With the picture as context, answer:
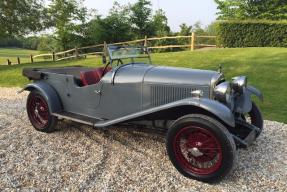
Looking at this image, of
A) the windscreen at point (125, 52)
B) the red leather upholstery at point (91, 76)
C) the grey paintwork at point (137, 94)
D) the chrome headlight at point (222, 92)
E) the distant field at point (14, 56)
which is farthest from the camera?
the distant field at point (14, 56)

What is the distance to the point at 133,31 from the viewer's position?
31.4 metres

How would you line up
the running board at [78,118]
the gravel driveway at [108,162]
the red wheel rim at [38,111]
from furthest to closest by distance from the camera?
1. the red wheel rim at [38,111]
2. the running board at [78,118]
3. the gravel driveway at [108,162]

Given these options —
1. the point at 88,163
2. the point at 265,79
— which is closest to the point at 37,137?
the point at 88,163

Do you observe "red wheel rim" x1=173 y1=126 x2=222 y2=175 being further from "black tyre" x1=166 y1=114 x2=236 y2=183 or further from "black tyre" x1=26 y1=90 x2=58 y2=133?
"black tyre" x1=26 y1=90 x2=58 y2=133

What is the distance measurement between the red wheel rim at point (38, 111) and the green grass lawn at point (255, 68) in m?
4.57

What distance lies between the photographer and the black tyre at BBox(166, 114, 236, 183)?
3867 millimetres

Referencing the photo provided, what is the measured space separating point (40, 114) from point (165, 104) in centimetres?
280

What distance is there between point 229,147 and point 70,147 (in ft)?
8.41

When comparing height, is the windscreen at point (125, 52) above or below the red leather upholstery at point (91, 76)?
above

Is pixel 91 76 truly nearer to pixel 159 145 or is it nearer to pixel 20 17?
pixel 159 145

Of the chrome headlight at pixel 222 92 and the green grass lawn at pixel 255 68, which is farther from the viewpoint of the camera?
the green grass lawn at pixel 255 68

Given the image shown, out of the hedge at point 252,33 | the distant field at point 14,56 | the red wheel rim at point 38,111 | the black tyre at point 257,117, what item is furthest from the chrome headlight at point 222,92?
the distant field at point 14,56

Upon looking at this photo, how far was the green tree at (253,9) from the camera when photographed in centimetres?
2877

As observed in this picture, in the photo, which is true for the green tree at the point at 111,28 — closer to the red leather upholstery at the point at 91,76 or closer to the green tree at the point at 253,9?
the green tree at the point at 253,9
